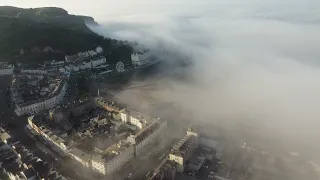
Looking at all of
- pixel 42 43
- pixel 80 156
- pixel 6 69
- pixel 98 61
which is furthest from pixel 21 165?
pixel 42 43

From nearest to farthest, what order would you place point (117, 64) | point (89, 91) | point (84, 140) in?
point (84, 140) → point (89, 91) → point (117, 64)

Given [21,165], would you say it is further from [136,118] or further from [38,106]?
[38,106]

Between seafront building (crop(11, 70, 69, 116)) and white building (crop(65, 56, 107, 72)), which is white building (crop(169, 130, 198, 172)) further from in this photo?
white building (crop(65, 56, 107, 72))

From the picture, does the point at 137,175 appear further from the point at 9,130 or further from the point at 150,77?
the point at 150,77

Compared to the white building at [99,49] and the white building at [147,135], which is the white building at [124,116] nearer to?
the white building at [147,135]

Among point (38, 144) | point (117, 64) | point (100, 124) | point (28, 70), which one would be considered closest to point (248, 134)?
point (100, 124)

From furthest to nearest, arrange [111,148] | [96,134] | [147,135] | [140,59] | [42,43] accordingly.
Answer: [42,43], [140,59], [96,134], [147,135], [111,148]
